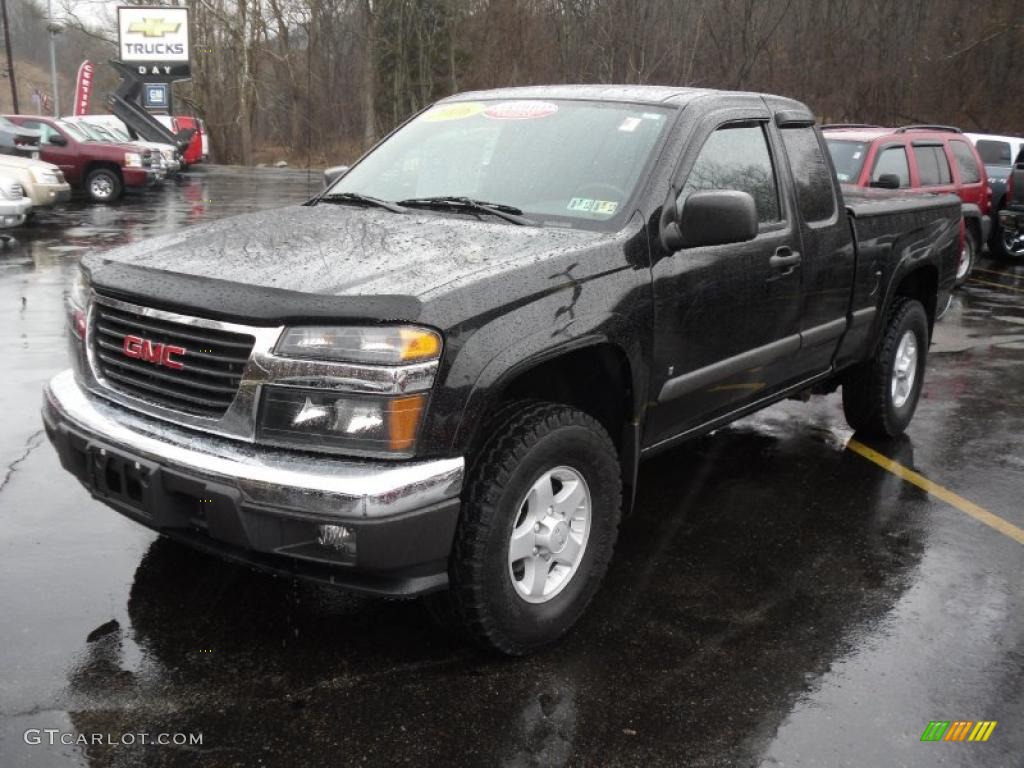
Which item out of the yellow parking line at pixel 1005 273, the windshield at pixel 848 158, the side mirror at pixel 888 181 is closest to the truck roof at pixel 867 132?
the windshield at pixel 848 158

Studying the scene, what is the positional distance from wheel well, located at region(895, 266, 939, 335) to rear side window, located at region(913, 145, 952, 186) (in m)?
5.68

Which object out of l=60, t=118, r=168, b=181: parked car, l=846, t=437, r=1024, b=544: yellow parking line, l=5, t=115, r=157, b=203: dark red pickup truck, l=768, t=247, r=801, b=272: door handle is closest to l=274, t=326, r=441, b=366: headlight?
l=768, t=247, r=801, b=272: door handle

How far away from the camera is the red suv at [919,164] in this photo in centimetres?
1050

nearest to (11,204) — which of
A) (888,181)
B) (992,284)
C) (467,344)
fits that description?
(888,181)

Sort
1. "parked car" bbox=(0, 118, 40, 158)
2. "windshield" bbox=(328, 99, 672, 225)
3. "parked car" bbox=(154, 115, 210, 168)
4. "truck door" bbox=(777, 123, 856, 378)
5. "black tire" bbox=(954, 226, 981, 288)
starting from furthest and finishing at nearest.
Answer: "parked car" bbox=(154, 115, 210, 168) → "parked car" bbox=(0, 118, 40, 158) → "black tire" bbox=(954, 226, 981, 288) → "truck door" bbox=(777, 123, 856, 378) → "windshield" bbox=(328, 99, 672, 225)

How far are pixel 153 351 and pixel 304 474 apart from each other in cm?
74

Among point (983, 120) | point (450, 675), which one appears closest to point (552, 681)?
point (450, 675)

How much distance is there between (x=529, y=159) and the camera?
4062 millimetres

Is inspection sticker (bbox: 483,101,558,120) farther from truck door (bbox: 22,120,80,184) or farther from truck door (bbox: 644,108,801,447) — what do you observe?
truck door (bbox: 22,120,80,184)

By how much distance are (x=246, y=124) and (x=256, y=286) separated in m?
43.4

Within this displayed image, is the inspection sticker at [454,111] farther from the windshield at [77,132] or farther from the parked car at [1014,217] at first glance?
the windshield at [77,132]

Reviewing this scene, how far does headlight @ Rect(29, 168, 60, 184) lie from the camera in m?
16.8

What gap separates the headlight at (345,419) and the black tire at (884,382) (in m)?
3.70

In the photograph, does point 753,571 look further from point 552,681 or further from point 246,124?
point 246,124
